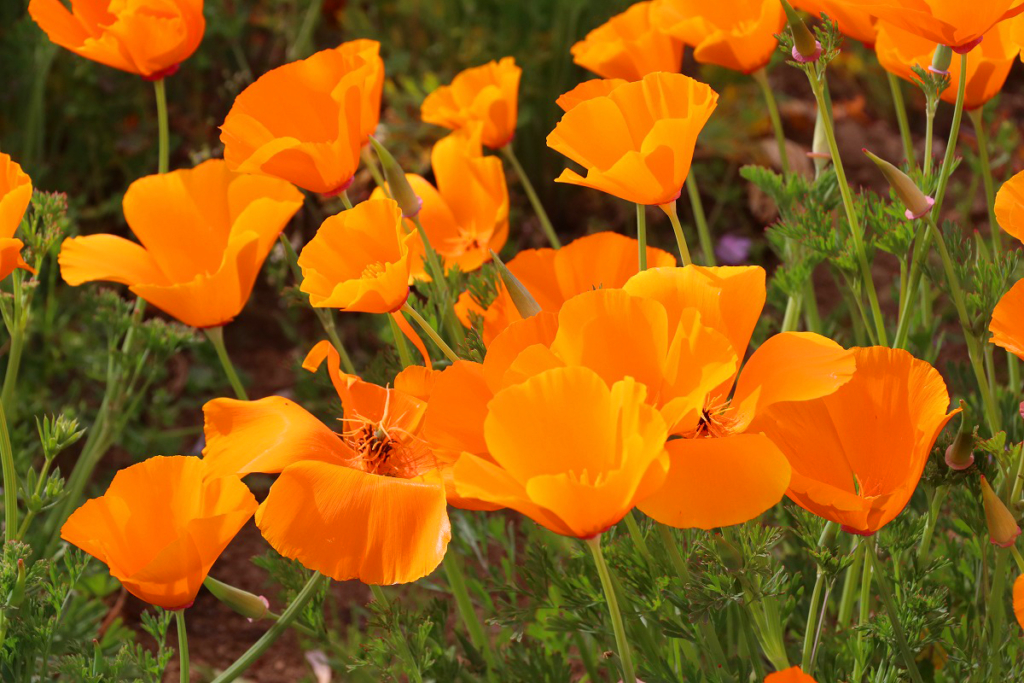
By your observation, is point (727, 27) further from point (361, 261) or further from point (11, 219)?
point (11, 219)

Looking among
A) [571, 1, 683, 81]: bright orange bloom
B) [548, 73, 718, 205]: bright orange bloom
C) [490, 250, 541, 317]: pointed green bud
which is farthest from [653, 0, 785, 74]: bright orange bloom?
[490, 250, 541, 317]: pointed green bud

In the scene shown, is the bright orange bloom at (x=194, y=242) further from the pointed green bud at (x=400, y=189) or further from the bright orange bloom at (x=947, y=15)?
the bright orange bloom at (x=947, y=15)

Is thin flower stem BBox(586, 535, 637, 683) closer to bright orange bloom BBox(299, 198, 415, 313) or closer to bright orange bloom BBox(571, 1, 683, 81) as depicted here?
bright orange bloom BBox(299, 198, 415, 313)

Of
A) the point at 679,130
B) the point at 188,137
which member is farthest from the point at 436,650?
the point at 188,137

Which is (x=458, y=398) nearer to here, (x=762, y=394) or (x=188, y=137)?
(x=762, y=394)

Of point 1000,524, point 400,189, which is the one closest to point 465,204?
point 400,189

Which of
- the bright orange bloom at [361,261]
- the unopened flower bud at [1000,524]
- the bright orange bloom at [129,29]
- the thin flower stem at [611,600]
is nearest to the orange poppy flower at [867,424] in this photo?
the unopened flower bud at [1000,524]
